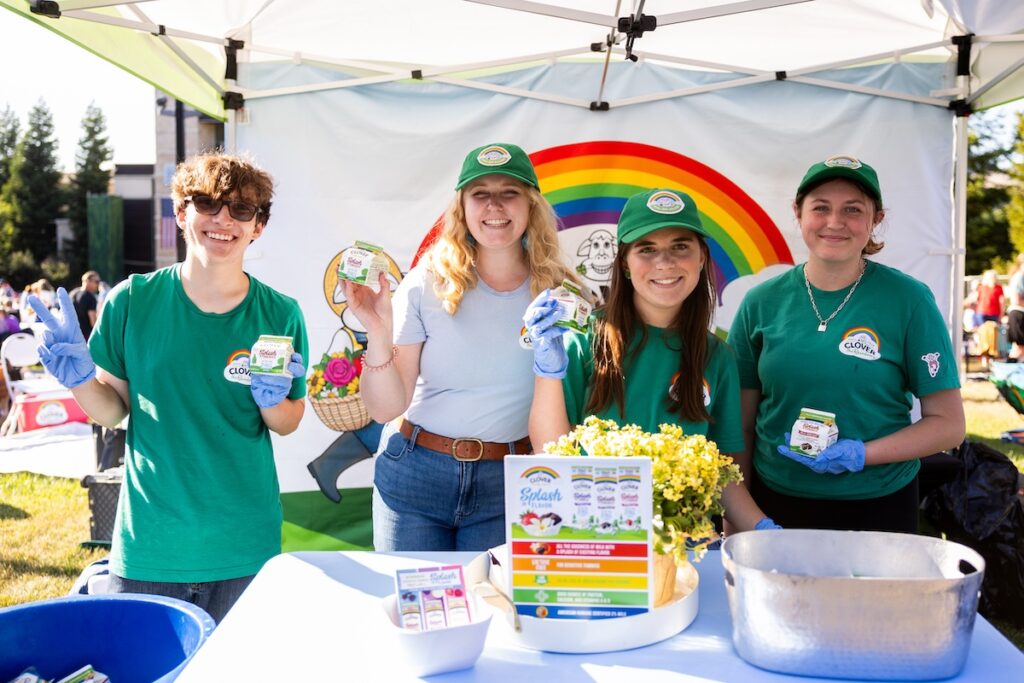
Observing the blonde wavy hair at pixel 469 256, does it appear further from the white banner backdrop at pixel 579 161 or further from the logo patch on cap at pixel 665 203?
the white banner backdrop at pixel 579 161

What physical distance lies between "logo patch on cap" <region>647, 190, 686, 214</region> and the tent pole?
8.95ft

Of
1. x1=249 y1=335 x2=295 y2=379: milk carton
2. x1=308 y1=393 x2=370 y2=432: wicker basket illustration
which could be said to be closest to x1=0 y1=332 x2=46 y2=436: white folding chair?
x1=308 y1=393 x2=370 y2=432: wicker basket illustration

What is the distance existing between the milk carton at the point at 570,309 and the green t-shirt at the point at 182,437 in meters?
0.86

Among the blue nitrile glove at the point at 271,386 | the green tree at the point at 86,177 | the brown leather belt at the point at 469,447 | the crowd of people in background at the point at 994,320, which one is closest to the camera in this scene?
the blue nitrile glove at the point at 271,386

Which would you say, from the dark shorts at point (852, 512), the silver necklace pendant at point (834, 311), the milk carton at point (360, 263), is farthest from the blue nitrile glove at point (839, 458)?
the milk carton at point (360, 263)

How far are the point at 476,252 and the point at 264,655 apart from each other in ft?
4.37

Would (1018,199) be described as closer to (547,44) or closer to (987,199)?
(987,199)

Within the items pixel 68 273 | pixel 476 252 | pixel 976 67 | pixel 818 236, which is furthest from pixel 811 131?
pixel 68 273

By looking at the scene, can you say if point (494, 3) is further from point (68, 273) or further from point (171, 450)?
point (68, 273)

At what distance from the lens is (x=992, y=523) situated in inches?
142

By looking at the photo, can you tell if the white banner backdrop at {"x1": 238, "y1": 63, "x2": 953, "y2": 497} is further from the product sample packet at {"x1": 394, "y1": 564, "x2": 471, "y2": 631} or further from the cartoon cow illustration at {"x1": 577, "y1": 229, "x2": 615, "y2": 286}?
the product sample packet at {"x1": 394, "y1": 564, "x2": 471, "y2": 631}

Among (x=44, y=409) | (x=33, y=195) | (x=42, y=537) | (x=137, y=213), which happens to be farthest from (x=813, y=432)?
(x=33, y=195)

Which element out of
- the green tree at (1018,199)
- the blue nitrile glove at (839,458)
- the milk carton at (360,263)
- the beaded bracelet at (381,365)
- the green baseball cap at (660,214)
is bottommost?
the blue nitrile glove at (839,458)

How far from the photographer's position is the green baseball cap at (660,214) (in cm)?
188
